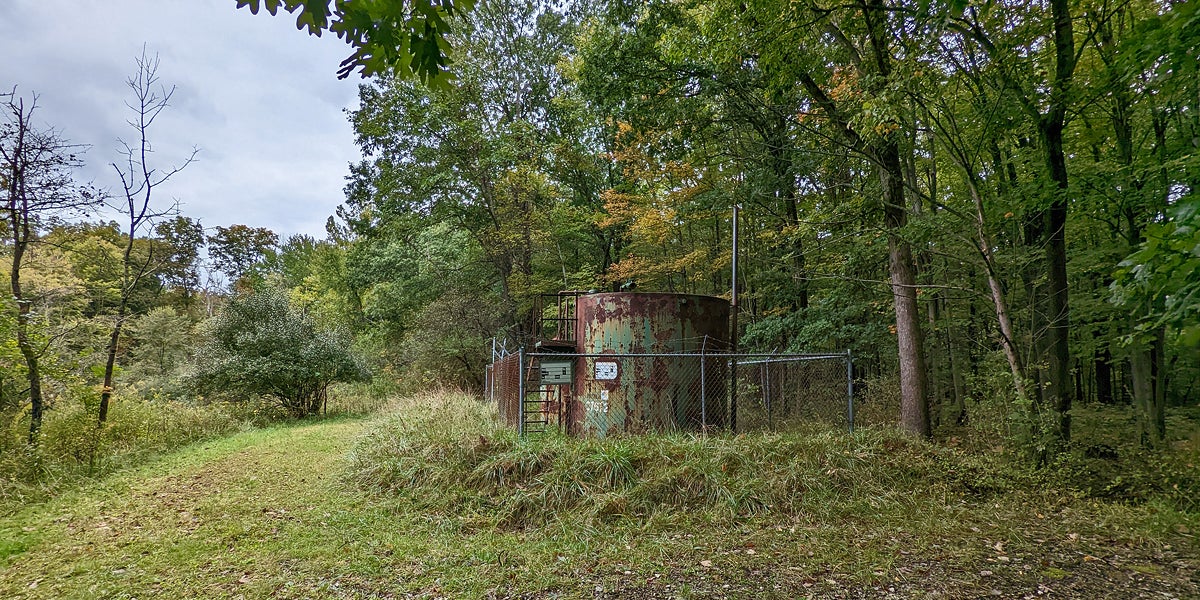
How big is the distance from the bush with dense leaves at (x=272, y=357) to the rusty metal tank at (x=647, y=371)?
10.0 meters

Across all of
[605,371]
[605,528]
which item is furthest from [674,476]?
[605,371]

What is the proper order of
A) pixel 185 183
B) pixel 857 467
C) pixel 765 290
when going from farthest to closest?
pixel 765 290
pixel 185 183
pixel 857 467

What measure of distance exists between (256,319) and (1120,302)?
57.9ft

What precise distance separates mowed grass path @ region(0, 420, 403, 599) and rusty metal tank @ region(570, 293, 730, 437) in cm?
340

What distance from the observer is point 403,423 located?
29.4ft

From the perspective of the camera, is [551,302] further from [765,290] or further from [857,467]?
[857,467]

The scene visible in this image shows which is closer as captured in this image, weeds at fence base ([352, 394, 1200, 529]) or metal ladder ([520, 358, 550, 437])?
weeds at fence base ([352, 394, 1200, 529])

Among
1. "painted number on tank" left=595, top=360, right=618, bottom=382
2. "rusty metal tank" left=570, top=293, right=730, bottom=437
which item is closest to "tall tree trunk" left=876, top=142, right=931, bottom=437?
"rusty metal tank" left=570, top=293, right=730, bottom=437

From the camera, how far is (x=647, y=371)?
7.77m

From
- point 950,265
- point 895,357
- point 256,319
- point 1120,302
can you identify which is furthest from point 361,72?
point 256,319

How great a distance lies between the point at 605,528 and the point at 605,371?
9.64 ft

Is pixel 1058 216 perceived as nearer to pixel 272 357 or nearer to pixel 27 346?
pixel 27 346

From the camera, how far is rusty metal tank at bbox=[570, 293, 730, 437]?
304 inches

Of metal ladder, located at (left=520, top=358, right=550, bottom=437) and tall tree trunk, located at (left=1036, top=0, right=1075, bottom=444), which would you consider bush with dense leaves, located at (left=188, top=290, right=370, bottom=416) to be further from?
tall tree trunk, located at (left=1036, top=0, right=1075, bottom=444)
